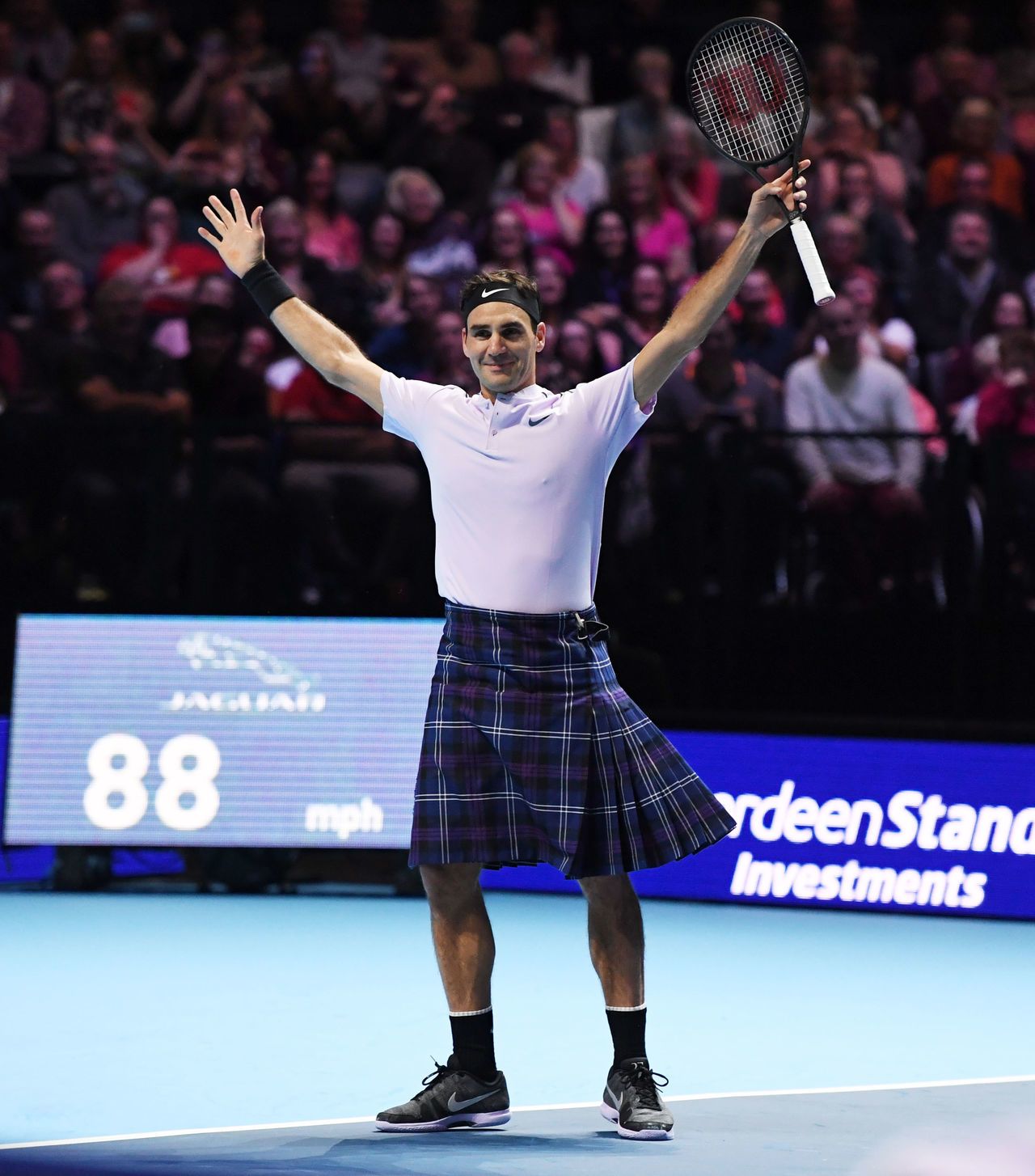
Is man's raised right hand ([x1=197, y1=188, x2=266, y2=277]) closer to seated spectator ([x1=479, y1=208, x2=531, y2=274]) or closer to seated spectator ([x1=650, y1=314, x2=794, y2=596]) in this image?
seated spectator ([x1=650, y1=314, x2=794, y2=596])

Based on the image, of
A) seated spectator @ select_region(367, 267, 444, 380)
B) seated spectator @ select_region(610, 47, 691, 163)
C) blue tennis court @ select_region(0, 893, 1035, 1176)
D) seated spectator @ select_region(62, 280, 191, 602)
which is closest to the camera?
blue tennis court @ select_region(0, 893, 1035, 1176)

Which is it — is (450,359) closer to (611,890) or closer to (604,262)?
(604,262)

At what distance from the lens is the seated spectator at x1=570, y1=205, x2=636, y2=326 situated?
31.4 ft

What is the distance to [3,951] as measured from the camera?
6.39 meters

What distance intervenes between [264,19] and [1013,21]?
463 cm

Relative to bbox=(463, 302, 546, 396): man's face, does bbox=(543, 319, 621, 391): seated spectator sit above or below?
above

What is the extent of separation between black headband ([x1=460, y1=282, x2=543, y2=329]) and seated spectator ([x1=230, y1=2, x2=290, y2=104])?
7.40 meters

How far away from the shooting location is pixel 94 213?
10312 millimetres

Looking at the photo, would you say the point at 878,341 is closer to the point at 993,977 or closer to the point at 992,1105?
the point at 993,977

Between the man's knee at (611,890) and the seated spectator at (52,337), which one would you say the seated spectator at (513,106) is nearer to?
the seated spectator at (52,337)

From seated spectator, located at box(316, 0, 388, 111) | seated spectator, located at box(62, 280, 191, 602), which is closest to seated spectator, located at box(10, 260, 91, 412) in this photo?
seated spectator, located at box(62, 280, 191, 602)

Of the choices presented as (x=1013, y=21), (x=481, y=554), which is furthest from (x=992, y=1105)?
(x=1013, y=21)

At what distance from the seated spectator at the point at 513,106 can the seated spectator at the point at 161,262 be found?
1.91 m

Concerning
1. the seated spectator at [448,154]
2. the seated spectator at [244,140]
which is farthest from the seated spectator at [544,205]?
the seated spectator at [244,140]
